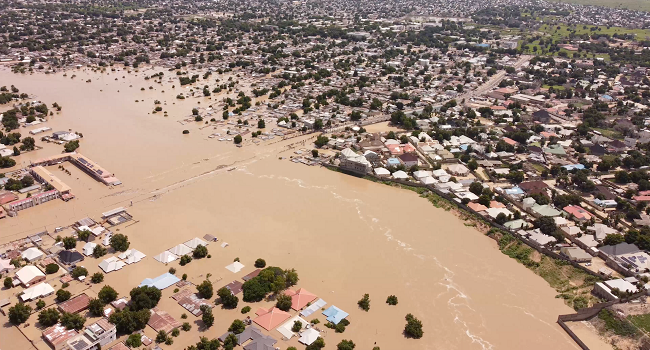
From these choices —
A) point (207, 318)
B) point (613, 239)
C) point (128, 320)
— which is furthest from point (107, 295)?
point (613, 239)

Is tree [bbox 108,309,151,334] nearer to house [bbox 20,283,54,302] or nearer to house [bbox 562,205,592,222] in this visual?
house [bbox 20,283,54,302]

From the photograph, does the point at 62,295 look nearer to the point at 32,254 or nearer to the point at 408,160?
the point at 32,254

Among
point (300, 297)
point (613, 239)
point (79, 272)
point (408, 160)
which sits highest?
point (79, 272)

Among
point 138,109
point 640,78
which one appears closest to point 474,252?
point 138,109

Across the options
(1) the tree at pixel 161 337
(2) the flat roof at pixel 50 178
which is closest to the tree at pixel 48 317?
(1) the tree at pixel 161 337

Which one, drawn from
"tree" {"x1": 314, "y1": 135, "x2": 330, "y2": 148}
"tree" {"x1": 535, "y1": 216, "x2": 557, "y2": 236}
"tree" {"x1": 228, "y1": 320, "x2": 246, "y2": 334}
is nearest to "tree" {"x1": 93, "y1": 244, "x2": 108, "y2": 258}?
"tree" {"x1": 228, "y1": 320, "x2": 246, "y2": 334}

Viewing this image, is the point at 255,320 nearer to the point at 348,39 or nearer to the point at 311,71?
the point at 311,71
